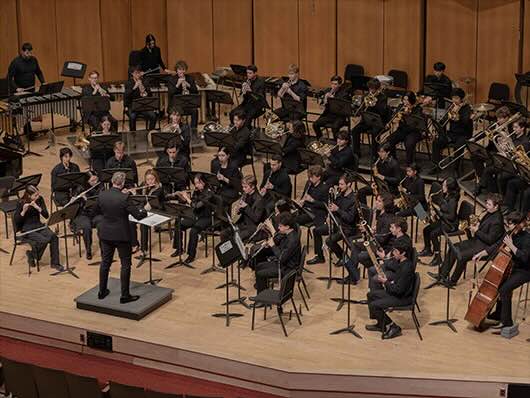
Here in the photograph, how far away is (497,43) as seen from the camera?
56.2 ft

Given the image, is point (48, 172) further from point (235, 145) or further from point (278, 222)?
point (278, 222)

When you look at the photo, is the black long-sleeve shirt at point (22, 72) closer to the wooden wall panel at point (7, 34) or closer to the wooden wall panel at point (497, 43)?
the wooden wall panel at point (7, 34)

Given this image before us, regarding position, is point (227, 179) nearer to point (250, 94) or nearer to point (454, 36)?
point (250, 94)

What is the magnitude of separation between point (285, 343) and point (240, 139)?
14.7 feet

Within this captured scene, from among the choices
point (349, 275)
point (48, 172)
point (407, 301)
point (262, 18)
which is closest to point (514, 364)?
point (407, 301)

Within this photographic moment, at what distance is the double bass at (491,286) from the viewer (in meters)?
9.95

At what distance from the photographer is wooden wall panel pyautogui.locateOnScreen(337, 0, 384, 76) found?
18.4m

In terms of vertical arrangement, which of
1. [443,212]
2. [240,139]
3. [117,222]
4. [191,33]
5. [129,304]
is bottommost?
[129,304]

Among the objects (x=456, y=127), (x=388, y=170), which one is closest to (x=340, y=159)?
(x=388, y=170)

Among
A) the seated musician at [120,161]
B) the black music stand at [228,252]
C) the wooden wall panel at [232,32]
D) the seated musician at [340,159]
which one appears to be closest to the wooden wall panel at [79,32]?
the wooden wall panel at [232,32]

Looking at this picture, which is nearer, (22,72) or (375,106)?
(375,106)

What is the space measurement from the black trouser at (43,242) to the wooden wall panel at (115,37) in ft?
29.9

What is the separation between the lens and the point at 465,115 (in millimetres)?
14312

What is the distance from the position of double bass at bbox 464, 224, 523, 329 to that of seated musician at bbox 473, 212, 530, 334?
0.14 feet
